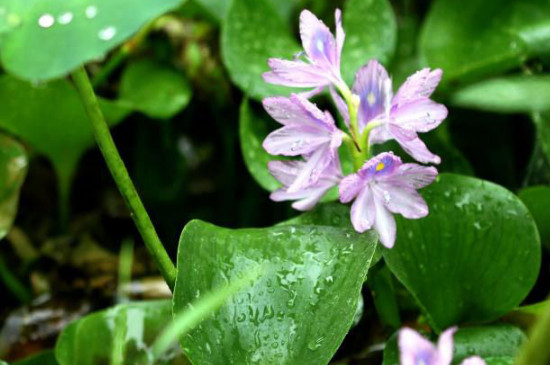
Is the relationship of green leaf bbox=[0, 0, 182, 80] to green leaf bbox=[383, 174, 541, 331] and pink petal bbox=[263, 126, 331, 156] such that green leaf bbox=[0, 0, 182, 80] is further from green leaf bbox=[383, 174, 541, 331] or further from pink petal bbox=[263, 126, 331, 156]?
green leaf bbox=[383, 174, 541, 331]

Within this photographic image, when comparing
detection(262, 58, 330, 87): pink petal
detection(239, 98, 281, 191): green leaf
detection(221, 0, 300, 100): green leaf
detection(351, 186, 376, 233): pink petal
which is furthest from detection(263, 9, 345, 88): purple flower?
detection(221, 0, 300, 100): green leaf

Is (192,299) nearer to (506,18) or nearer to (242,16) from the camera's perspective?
(242,16)

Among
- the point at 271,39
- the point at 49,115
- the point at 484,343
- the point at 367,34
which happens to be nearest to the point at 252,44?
the point at 271,39

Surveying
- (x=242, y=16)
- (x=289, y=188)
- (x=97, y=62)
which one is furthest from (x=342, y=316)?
(x=97, y=62)

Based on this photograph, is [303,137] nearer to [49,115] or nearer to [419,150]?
[419,150]

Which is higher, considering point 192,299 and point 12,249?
point 192,299

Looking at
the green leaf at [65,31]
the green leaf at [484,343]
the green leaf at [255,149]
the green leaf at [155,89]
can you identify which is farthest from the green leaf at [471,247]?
the green leaf at [155,89]
